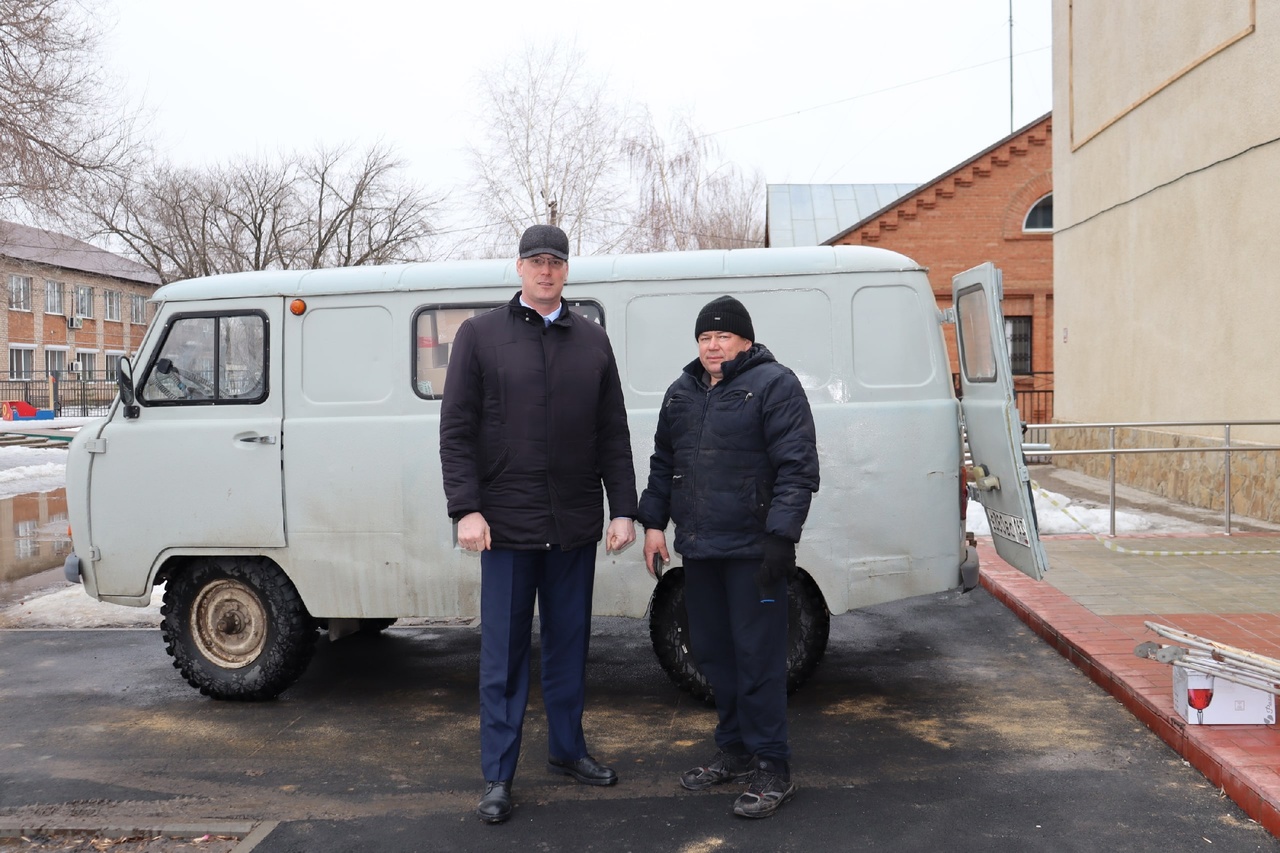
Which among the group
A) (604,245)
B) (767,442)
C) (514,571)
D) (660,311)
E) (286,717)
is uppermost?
(604,245)

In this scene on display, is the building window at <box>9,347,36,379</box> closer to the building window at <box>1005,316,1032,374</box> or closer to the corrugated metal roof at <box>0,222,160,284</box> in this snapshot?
the corrugated metal roof at <box>0,222,160,284</box>

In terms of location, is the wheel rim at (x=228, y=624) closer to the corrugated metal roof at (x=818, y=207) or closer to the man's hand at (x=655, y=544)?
the man's hand at (x=655, y=544)

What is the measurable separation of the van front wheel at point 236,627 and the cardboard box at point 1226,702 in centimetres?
437

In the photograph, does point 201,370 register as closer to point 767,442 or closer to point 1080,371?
point 767,442

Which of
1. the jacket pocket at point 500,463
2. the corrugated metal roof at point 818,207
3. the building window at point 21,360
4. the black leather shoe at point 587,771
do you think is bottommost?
the black leather shoe at point 587,771

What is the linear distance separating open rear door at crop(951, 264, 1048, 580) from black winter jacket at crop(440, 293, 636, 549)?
6.91 feet

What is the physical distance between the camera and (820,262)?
568 cm

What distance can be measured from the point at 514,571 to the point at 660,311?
1830 millimetres

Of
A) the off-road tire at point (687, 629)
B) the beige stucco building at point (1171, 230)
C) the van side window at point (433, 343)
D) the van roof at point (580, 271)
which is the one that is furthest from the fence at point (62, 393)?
the off-road tire at point (687, 629)

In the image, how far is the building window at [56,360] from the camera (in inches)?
2111

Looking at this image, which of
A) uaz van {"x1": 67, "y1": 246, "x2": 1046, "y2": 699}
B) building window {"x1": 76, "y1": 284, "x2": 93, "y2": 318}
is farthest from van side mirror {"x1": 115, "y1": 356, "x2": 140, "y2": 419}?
building window {"x1": 76, "y1": 284, "x2": 93, "y2": 318}

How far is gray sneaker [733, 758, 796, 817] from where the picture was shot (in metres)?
4.29

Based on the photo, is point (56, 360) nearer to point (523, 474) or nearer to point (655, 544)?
point (523, 474)

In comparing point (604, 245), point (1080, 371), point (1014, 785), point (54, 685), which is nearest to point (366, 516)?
point (54, 685)
